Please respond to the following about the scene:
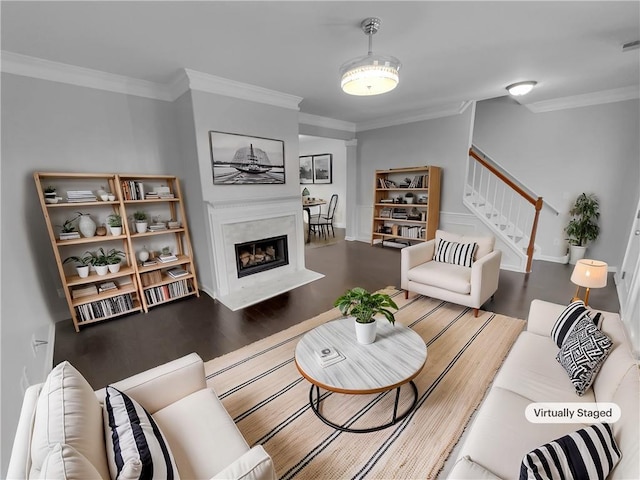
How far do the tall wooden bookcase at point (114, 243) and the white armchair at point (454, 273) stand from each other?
269cm

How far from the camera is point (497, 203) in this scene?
16.2ft

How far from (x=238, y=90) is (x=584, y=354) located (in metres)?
3.82

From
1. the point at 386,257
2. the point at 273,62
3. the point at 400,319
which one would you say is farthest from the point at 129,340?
the point at 386,257

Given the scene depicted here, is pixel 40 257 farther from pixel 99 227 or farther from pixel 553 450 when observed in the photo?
pixel 553 450

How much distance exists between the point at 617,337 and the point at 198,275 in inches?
157

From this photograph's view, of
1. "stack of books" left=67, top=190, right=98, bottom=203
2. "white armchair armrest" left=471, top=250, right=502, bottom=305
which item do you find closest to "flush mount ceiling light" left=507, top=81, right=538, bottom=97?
"white armchair armrest" left=471, top=250, right=502, bottom=305

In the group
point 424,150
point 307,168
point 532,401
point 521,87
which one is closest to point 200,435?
point 532,401

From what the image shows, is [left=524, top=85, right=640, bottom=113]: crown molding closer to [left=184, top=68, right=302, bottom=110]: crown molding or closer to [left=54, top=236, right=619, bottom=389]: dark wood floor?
[left=54, top=236, right=619, bottom=389]: dark wood floor

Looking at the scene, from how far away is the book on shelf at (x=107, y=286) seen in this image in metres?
3.00

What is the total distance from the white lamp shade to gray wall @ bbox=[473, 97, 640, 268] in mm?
2941

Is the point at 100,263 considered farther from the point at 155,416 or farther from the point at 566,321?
the point at 566,321

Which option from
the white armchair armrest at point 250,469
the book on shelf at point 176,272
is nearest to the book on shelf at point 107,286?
the book on shelf at point 176,272

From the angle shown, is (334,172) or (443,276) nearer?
(443,276)

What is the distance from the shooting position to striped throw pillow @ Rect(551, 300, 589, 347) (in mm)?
1658
